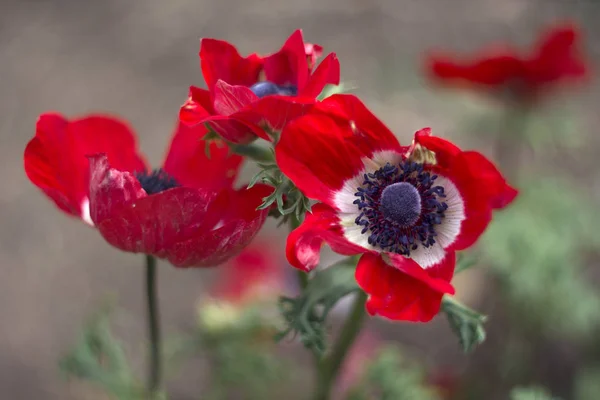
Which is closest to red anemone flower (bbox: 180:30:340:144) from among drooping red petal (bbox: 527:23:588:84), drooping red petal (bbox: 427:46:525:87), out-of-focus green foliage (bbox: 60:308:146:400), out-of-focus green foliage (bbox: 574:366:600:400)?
out-of-focus green foliage (bbox: 60:308:146:400)

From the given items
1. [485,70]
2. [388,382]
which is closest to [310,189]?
[388,382]

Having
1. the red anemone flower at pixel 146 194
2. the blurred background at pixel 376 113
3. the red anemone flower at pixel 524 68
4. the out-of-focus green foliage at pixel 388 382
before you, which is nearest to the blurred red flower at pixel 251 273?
the blurred background at pixel 376 113

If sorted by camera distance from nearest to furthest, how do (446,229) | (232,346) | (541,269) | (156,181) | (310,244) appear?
(310,244) → (446,229) → (156,181) → (232,346) → (541,269)

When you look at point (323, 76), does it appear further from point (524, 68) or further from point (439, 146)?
point (524, 68)

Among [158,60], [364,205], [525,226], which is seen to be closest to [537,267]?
[525,226]

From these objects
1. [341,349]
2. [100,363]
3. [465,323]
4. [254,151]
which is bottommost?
[100,363]

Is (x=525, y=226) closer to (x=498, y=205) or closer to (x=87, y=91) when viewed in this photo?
(x=498, y=205)

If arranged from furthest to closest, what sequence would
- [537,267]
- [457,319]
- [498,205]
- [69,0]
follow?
[69,0]
[537,267]
[457,319]
[498,205]
